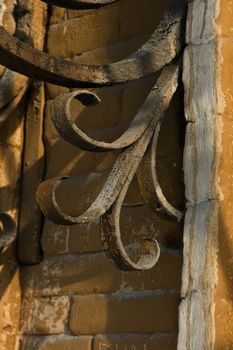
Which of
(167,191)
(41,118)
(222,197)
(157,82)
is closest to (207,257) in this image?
(222,197)

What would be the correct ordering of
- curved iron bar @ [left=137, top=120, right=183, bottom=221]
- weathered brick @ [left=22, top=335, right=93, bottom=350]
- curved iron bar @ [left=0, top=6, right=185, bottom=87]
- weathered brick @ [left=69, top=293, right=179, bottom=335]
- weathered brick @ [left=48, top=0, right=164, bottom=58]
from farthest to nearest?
weathered brick @ [left=48, top=0, right=164, bottom=58] → weathered brick @ [left=22, top=335, right=93, bottom=350] → weathered brick @ [left=69, top=293, right=179, bottom=335] → curved iron bar @ [left=137, top=120, right=183, bottom=221] → curved iron bar @ [left=0, top=6, right=185, bottom=87]

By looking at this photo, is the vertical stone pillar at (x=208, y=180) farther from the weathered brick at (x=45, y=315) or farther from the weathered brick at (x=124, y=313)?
the weathered brick at (x=45, y=315)

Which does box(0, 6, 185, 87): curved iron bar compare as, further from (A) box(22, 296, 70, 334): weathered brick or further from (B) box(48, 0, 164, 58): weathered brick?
(A) box(22, 296, 70, 334): weathered brick

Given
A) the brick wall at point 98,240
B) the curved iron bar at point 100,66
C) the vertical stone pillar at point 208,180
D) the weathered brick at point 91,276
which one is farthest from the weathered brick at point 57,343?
the curved iron bar at point 100,66

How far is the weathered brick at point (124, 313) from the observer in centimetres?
202

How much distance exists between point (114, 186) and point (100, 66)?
0.80 ft

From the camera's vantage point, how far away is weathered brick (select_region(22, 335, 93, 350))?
215cm

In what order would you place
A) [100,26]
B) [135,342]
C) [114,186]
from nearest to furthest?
1. [114,186]
2. [135,342]
3. [100,26]

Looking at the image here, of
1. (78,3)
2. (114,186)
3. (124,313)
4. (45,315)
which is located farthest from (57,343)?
(78,3)

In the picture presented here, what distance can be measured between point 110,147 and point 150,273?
0.35 metres

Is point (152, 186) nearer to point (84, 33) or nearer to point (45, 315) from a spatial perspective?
point (45, 315)

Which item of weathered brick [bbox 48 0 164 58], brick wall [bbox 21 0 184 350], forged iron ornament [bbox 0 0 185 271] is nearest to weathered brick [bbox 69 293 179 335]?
brick wall [bbox 21 0 184 350]

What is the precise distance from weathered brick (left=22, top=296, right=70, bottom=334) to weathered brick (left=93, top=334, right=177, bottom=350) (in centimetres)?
13

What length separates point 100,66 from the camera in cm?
192
